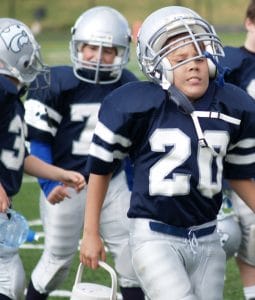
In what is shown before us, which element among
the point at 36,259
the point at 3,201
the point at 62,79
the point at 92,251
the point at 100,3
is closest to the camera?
the point at 92,251

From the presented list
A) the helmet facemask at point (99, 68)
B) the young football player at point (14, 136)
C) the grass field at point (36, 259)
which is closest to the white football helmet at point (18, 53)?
the young football player at point (14, 136)

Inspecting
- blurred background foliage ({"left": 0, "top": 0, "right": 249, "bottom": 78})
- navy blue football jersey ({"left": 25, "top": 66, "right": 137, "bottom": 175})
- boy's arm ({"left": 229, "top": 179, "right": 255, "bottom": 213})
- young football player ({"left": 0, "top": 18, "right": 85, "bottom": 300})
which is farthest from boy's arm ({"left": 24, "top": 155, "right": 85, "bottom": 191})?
blurred background foliage ({"left": 0, "top": 0, "right": 249, "bottom": 78})

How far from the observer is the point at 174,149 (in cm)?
414

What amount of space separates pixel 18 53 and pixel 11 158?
52 centimetres

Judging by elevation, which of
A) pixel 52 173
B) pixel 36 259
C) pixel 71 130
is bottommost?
pixel 36 259

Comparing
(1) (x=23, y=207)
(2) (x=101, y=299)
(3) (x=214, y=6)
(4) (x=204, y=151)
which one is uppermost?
(4) (x=204, y=151)

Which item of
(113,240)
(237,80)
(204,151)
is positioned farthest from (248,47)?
(204,151)

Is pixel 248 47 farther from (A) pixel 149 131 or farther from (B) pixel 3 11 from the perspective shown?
(B) pixel 3 11

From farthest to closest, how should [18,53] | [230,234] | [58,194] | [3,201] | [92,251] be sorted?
[230,234], [58,194], [18,53], [3,201], [92,251]

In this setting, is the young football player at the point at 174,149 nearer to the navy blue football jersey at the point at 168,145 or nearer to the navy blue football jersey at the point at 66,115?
the navy blue football jersey at the point at 168,145

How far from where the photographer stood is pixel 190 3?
32969 millimetres

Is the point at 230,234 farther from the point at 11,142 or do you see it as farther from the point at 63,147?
the point at 11,142

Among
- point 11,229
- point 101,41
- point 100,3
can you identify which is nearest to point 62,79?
point 101,41

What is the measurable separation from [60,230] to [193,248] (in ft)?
5.21
